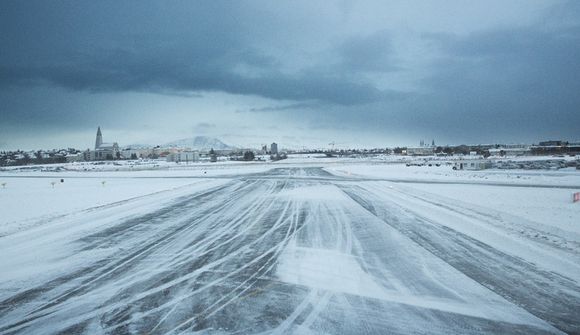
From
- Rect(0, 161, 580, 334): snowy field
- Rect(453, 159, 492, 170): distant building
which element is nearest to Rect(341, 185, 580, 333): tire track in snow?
Rect(0, 161, 580, 334): snowy field

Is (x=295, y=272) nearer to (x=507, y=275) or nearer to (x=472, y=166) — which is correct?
(x=507, y=275)

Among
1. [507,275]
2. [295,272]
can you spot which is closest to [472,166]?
[507,275]

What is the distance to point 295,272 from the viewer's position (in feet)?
30.2

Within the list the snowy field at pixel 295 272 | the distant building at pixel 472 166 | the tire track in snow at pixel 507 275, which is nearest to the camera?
the snowy field at pixel 295 272

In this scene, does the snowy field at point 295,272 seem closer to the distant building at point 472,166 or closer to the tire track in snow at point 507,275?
the tire track in snow at point 507,275

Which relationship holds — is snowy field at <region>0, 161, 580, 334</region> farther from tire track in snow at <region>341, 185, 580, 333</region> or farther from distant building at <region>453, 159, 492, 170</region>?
distant building at <region>453, 159, 492, 170</region>

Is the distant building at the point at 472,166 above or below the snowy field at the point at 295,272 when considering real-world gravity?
above

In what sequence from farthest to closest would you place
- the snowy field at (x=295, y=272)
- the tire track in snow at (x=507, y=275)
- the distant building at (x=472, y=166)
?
the distant building at (x=472, y=166), the tire track in snow at (x=507, y=275), the snowy field at (x=295, y=272)

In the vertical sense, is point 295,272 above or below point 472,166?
below

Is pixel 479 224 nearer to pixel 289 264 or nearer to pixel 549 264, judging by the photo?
pixel 549 264

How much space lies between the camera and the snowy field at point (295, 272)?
652 cm

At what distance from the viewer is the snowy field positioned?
6.52 metres

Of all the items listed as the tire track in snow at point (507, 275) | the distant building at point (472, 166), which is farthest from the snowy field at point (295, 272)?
the distant building at point (472, 166)

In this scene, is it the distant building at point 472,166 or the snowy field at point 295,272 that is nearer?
the snowy field at point 295,272
